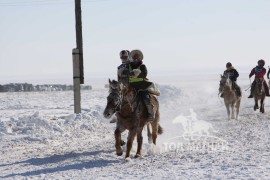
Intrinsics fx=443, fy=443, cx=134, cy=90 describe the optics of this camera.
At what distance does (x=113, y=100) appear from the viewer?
833 cm

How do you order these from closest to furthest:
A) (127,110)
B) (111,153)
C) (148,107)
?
(127,110)
(148,107)
(111,153)

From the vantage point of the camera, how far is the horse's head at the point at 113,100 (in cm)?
830

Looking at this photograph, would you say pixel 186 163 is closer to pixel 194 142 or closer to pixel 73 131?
pixel 194 142

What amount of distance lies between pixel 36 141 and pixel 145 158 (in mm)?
5391

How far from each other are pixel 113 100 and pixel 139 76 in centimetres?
145

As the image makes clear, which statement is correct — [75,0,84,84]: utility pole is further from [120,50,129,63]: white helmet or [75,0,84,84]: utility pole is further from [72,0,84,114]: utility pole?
[120,50,129,63]: white helmet

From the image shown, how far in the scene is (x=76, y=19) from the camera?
16.9 meters

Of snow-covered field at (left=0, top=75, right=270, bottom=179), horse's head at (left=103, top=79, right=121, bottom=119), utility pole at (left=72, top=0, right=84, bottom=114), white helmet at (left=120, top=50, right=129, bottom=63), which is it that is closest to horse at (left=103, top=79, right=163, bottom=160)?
horse's head at (left=103, top=79, right=121, bottom=119)

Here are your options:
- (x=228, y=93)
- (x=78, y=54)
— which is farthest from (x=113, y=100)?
(x=228, y=93)

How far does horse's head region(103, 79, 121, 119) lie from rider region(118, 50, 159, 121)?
0.68m

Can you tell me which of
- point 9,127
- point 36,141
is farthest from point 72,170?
point 9,127

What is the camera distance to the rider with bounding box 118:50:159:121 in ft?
30.7

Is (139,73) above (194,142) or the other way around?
above

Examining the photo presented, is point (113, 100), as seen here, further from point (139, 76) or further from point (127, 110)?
point (139, 76)
